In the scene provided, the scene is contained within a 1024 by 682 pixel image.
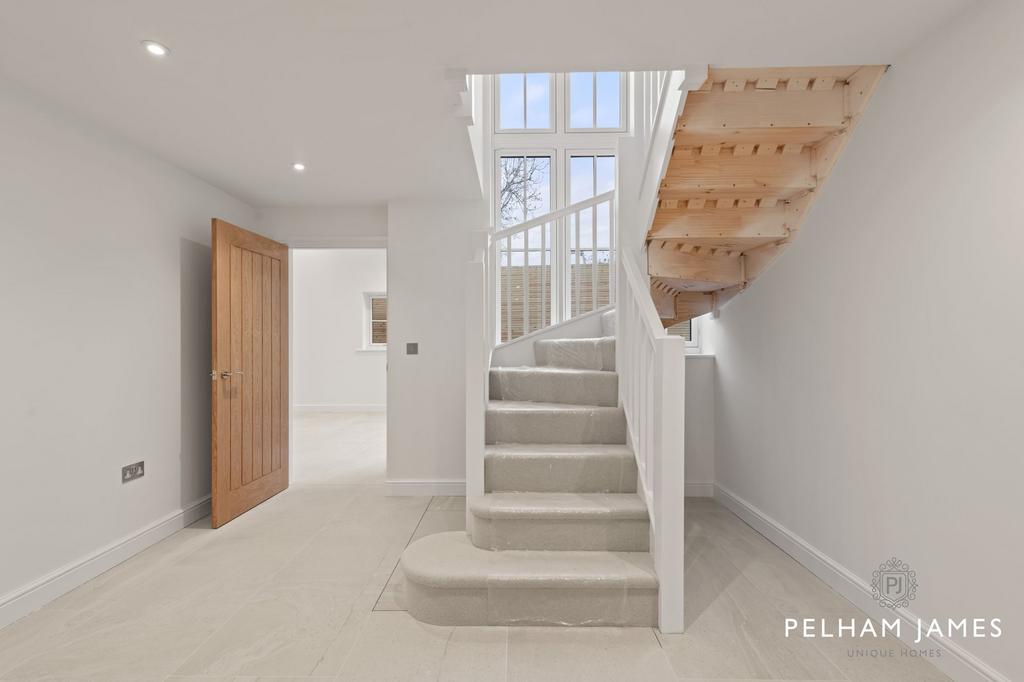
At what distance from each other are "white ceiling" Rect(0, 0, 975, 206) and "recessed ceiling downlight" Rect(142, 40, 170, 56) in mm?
28

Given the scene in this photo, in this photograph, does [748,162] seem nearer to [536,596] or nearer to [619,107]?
[536,596]

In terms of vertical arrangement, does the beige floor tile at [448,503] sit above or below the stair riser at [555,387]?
below

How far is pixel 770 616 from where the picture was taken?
2102 mm

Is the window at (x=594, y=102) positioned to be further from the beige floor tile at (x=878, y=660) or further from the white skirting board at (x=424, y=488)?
the beige floor tile at (x=878, y=660)

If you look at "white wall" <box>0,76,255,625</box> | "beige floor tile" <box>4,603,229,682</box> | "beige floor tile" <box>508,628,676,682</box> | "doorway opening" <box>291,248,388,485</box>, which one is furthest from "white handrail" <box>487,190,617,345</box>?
"doorway opening" <box>291,248,388,485</box>

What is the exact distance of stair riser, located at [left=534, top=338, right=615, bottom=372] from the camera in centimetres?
336

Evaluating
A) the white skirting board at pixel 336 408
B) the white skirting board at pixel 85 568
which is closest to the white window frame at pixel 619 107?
the white skirting board at pixel 85 568

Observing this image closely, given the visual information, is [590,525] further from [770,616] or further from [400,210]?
[400,210]

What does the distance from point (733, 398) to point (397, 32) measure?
9.77 feet

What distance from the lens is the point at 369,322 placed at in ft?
28.1

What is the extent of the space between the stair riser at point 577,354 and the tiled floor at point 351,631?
1183 mm

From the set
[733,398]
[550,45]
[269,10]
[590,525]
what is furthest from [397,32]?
[733,398]

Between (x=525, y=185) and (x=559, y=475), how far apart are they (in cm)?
332

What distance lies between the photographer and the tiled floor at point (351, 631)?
1.76 meters
